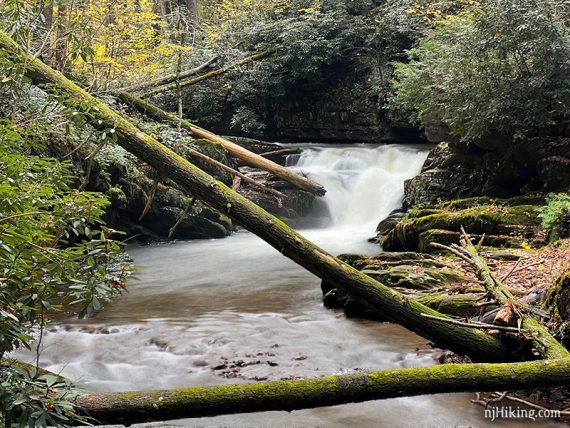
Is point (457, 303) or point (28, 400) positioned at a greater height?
point (28, 400)

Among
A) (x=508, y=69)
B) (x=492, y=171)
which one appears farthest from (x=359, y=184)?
(x=508, y=69)

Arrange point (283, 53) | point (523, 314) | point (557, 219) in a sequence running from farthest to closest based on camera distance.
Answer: point (283, 53), point (557, 219), point (523, 314)

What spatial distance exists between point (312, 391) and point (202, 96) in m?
19.6

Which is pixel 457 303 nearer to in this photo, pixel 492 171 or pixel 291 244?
pixel 291 244

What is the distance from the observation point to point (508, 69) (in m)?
10.3

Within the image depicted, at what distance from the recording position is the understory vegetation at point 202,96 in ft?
8.44

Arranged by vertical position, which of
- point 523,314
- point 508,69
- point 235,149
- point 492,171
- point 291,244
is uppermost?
point 508,69

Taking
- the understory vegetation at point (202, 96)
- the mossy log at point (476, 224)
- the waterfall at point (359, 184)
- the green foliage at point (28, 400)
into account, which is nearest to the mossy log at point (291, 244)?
the understory vegetation at point (202, 96)

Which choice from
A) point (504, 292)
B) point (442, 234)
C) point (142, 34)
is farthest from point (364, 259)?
point (142, 34)

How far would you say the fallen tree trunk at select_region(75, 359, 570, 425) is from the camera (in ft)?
8.98

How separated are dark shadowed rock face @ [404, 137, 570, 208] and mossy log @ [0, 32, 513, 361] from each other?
7.24 meters

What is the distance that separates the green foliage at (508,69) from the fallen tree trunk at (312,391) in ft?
25.7

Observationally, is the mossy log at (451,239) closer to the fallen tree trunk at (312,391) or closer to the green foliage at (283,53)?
the fallen tree trunk at (312,391)

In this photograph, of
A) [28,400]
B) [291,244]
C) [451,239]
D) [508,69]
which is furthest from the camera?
[508,69]
